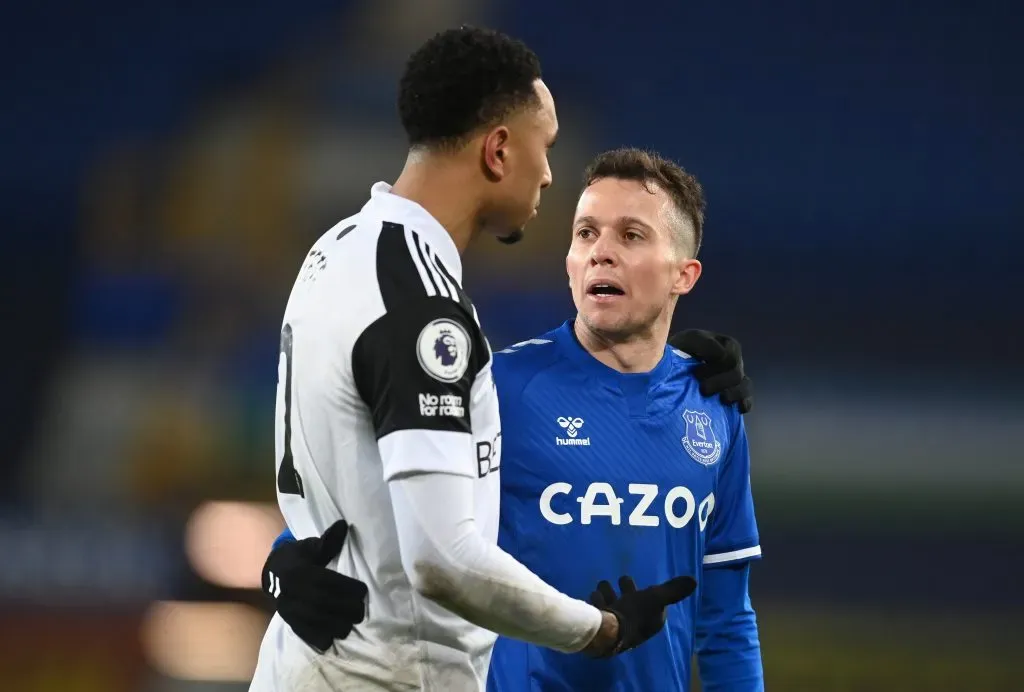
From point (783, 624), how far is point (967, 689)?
88 cm

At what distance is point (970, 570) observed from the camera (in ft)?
20.3

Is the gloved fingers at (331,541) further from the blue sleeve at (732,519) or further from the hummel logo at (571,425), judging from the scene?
the blue sleeve at (732,519)

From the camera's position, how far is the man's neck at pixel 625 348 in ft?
8.55

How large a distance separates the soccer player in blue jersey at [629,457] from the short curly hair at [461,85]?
0.68m

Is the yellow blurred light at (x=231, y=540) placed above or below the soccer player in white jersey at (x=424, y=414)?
below

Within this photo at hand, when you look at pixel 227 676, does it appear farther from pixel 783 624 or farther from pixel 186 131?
pixel 186 131

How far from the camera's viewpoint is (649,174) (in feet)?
8.62

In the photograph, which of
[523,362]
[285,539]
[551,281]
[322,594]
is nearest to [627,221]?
[523,362]

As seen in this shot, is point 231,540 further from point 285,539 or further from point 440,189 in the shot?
point 440,189

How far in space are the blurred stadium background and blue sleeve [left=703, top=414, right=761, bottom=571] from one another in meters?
3.40

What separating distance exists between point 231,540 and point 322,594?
4.19 meters

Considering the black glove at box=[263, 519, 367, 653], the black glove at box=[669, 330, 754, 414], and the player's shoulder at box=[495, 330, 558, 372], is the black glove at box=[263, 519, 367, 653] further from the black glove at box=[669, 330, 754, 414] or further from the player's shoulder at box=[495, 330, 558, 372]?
the black glove at box=[669, 330, 754, 414]

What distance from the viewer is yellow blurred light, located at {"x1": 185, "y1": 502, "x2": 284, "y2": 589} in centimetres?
562

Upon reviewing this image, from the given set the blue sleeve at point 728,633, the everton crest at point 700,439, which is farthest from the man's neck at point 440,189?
the blue sleeve at point 728,633
